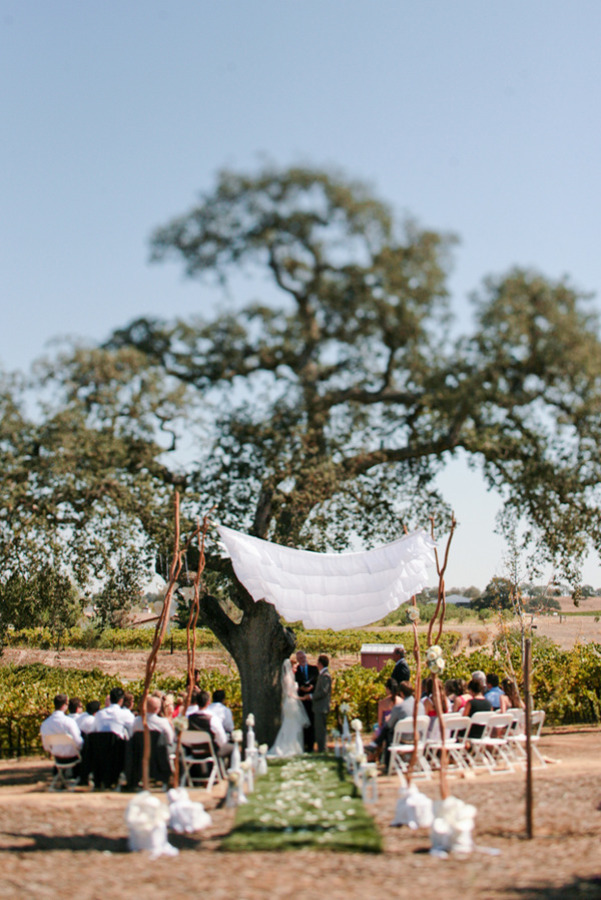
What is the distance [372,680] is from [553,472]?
614 cm

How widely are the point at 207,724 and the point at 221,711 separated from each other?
2.52 ft

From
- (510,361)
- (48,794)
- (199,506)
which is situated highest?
(510,361)

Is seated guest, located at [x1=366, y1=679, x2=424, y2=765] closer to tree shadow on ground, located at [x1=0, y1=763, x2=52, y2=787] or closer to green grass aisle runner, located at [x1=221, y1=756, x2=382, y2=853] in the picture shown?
green grass aisle runner, located at [x1=221, y1=756, x2=382, y2=853]

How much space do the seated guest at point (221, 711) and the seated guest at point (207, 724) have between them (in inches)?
8.0

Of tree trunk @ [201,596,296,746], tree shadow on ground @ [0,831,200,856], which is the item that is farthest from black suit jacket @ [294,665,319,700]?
tree shadow on ground @ [0,831,200,856]

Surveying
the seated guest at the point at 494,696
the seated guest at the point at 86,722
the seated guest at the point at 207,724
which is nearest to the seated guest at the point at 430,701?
the seated guest at the point at 494,696

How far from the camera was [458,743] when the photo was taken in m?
12.0

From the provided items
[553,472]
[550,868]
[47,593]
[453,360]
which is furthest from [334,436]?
[550,868]

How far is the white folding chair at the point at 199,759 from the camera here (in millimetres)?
10820

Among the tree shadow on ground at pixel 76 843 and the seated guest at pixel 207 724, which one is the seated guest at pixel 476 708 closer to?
the seated guest at pixel 207 724

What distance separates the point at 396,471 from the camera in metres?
15.0

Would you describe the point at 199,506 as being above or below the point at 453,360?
below

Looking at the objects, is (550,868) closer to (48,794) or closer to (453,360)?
(48,794)

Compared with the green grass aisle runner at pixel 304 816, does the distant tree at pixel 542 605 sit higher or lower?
higher
